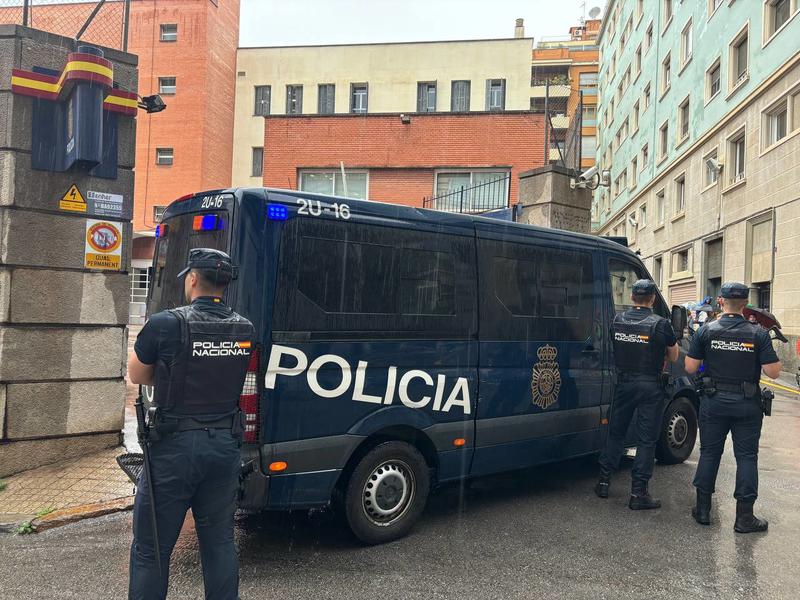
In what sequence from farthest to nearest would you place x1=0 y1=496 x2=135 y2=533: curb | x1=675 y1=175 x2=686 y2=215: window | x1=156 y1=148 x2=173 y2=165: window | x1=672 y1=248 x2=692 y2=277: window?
1. x1=156 y1=148 x2=173 y2=165: window
2. x1=675 y1=175 x2=686 y2=215: window
3. x1=672 y1=248 x2=692 y2=277: window
4. x1=0 y1=496 x2=135 y2=533: curb

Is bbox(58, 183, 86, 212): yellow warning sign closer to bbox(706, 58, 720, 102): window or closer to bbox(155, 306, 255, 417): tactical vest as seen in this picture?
bbox(155, 306, 255, 417): tactical vest

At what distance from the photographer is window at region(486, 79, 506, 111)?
2575cm

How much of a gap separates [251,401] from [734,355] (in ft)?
11.7

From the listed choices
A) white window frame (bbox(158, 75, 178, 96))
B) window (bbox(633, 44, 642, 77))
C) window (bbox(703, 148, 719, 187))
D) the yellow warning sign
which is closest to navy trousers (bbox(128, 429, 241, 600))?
the yellow warning sign

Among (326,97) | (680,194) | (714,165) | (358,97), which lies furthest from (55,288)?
(680,194)

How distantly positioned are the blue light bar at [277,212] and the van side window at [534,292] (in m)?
1.59

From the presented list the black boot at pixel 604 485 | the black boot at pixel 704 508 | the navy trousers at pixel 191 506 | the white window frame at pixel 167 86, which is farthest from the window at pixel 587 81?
the navy trousers at pixel 191 506

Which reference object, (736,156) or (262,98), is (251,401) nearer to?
(736,156)

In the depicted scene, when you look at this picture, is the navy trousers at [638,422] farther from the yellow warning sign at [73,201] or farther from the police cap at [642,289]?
the yellow warning sign at [73,201]

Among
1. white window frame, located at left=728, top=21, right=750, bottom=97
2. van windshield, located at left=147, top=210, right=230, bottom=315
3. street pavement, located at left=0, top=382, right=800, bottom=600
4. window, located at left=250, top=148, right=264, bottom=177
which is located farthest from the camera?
window, located at left=250, top=148, right=264, bottom=177

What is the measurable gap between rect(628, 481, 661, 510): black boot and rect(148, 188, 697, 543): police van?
57cm

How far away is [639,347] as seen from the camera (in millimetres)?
5285

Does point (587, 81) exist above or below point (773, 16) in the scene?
above

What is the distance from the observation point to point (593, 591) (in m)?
3.56
